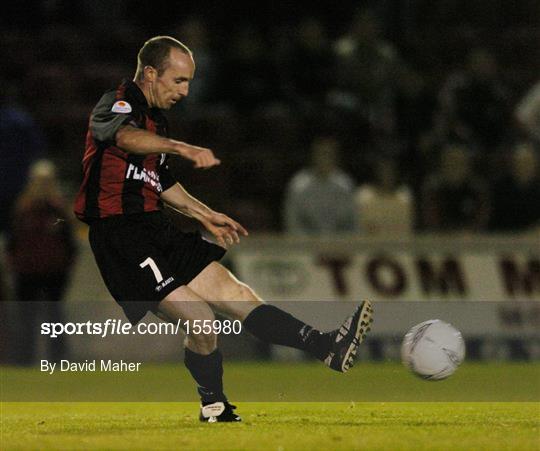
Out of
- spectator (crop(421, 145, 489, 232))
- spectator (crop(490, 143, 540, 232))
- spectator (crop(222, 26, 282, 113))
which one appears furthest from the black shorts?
spectator (crop(222, 26, 282, 113))

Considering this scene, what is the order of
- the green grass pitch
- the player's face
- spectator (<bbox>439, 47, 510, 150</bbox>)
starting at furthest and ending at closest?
spectator (<bbox>439, 47, 510, 150</bbox>) < the player's face < the green grass pitch

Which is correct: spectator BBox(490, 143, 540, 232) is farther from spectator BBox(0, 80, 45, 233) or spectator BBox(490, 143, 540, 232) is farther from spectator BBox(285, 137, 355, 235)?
spectator BBox(0, 80, 45, 233)

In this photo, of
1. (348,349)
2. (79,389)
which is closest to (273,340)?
(348,349)

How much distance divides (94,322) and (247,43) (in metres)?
3.63

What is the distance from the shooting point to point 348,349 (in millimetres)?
8484

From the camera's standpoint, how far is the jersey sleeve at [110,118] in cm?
809

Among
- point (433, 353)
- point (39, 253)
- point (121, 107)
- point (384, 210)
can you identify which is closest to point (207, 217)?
point (121, 107)

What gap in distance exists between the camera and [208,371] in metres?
8.45

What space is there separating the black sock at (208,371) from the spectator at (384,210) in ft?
22.2

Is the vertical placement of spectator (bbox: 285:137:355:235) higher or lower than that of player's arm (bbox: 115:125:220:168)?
lower

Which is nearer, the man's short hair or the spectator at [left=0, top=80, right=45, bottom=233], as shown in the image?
the man's short hair

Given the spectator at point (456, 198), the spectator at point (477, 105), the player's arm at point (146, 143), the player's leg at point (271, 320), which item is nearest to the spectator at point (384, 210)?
the spectator at point (456, 198)

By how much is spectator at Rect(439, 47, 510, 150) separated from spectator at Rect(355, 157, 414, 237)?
1352 millimetres

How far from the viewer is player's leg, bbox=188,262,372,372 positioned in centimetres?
856
